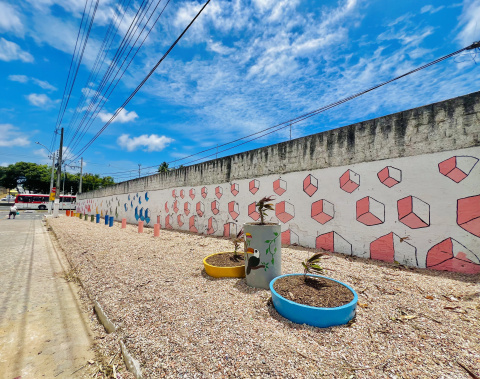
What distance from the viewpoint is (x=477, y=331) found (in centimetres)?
212

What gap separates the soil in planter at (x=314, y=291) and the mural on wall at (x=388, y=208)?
8.62 ft

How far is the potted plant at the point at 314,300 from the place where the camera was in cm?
217

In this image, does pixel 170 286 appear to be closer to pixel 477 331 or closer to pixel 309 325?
pixel 309 325

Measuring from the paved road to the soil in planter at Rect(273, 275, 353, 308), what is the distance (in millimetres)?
2206

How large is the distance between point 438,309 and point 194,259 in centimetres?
428

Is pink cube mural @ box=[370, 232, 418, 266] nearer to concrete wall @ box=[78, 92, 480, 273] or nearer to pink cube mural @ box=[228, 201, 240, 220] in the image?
concrete wall @ box=[78, 92, 480, 273]

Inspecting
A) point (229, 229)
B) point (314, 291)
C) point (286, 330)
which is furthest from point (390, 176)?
point (229, 229)

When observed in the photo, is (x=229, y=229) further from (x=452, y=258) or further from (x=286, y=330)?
(x=452, y=258)

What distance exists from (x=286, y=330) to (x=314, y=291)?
0.67 metres

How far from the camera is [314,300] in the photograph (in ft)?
7.88

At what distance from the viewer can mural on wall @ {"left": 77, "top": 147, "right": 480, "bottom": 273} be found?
150 inches

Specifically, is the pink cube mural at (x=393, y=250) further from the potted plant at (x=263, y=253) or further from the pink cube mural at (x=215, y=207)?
the pink cube mural at (x=215, y=207)

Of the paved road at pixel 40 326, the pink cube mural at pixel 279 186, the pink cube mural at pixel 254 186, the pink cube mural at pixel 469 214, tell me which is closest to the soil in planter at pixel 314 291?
the paved road at pixel 40 326

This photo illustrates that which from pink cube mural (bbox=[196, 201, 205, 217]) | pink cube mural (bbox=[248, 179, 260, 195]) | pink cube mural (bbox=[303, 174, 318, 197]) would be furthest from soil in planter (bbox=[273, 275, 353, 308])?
pink cube mural (bbox=[196, 201, 205, 217])
